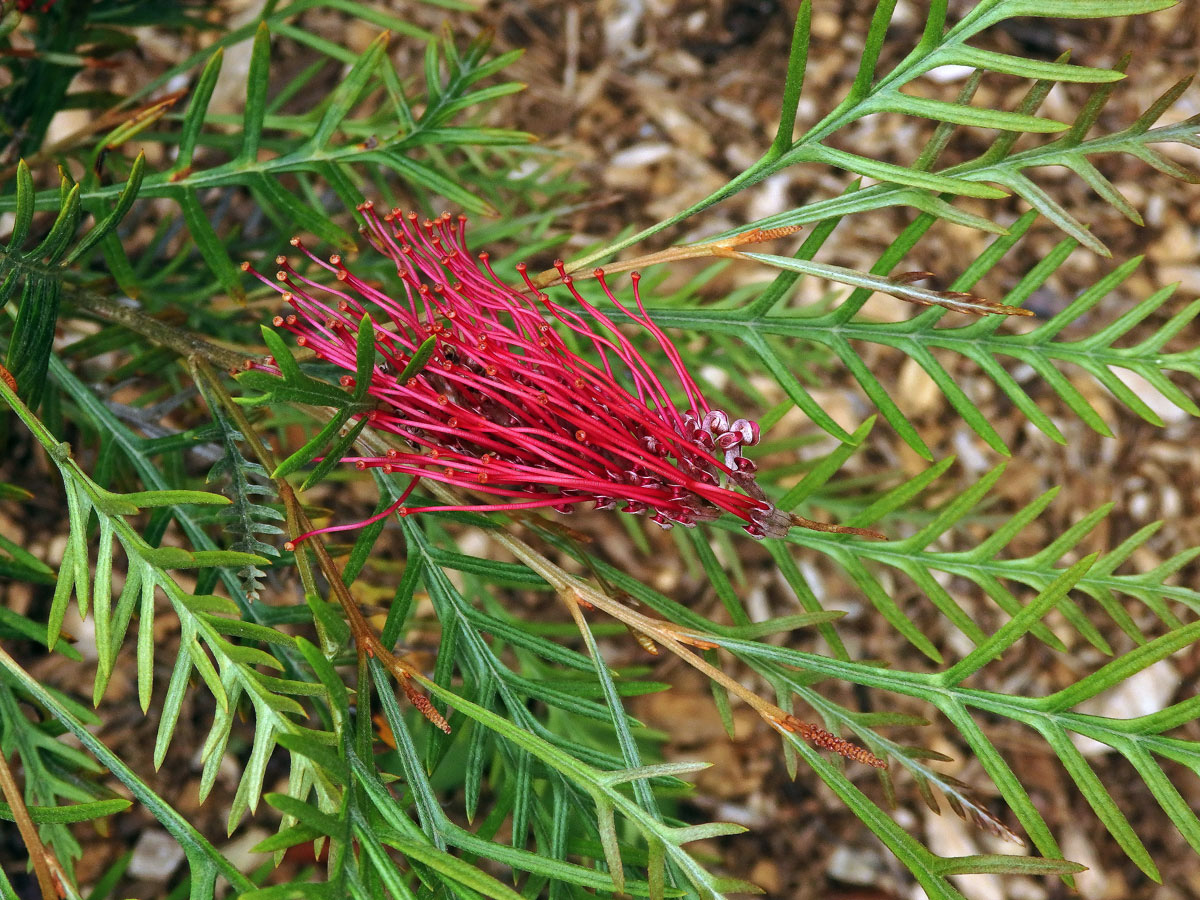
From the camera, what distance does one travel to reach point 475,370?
508 mm

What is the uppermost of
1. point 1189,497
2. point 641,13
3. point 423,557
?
point 641,13

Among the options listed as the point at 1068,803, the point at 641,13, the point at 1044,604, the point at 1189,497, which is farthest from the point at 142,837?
the point at 1189,497

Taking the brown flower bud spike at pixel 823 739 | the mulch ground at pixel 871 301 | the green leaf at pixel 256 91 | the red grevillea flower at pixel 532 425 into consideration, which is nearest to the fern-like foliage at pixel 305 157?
the green leaf at pixel 256 91

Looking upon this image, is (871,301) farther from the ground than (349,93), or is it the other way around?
(871,301)

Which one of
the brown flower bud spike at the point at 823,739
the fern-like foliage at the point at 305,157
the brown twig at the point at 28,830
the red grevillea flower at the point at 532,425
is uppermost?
the fern-like foliage at the point at 305,157

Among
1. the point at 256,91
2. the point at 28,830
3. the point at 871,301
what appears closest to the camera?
the point at 28,830

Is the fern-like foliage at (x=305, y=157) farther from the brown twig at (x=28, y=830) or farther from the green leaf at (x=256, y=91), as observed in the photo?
the brown twig at (x=28, y=830)

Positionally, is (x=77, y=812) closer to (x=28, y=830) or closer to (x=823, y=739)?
(x=28, y=830)

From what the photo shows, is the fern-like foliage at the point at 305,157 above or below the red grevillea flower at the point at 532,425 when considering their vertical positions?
above

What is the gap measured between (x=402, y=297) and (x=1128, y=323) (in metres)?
0.53

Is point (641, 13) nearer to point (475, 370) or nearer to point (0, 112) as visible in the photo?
point (0, 112)

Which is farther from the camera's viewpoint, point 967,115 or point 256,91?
point 256,91

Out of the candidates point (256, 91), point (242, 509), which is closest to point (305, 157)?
point (256, 91)

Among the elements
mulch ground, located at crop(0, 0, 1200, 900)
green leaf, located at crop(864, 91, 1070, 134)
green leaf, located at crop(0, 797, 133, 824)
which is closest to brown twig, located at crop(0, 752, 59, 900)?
green leaf, located at crop(0, 797, 133, 824)
